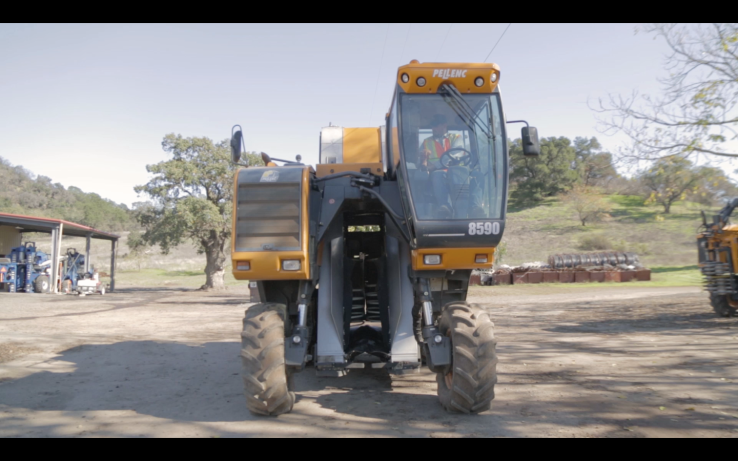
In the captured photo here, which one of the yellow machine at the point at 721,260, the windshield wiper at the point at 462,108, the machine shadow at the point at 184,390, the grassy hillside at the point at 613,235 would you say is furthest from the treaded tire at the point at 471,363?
the grassy hillside at the point at 613,235

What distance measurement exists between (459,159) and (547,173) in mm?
Result: 66044

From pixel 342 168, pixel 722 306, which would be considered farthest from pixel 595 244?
pixel 342 168

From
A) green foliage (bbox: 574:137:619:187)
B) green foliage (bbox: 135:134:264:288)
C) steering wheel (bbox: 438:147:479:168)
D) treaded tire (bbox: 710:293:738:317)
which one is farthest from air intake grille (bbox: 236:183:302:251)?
green foliage (bbox: 574:137:619:187)

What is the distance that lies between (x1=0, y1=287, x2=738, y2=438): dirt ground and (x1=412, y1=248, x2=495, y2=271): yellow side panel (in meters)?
1.65

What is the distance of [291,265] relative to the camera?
18.6 feet

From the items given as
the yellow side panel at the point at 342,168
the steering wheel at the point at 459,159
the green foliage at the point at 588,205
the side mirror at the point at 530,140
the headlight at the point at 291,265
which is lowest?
the headlight at the point at 291,265

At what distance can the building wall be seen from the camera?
31891 millimetres

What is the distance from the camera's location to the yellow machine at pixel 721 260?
13.0 meters

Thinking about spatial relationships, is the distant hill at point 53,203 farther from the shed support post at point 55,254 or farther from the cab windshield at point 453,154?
the cab windshield at point 453,154

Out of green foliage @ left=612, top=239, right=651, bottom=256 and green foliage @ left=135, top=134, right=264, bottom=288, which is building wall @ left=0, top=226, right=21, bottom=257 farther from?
green foliage @ left=612, top=239, right=651, bottom=256

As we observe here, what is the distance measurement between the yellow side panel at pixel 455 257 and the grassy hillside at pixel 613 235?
3679 centimetres

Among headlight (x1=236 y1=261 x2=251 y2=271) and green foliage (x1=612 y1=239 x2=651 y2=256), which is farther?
green foliage (x1=612 y1=239 x2=651 y2=256)

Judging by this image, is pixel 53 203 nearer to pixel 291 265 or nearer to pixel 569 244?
pixel 569 244
